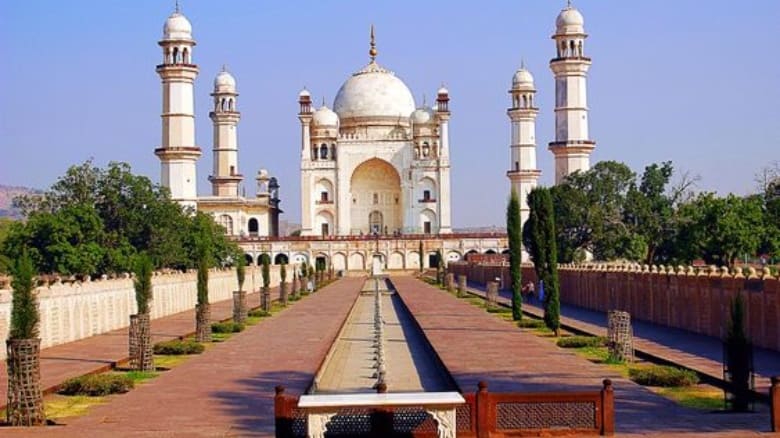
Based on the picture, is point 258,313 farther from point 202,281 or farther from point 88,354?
point 88,354

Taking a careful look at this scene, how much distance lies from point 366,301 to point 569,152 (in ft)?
68.2

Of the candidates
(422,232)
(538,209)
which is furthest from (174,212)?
(422,232)

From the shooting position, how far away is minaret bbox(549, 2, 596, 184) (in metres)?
54.3

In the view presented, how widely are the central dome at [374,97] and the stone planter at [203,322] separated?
5554cm

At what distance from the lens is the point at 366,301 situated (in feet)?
118

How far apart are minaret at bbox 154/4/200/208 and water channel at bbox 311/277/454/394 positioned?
2878 cm

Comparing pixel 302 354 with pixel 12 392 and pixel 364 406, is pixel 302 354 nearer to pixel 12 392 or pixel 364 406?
pixel 12 392

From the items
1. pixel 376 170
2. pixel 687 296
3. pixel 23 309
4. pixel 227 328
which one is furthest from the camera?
pixel 376 170

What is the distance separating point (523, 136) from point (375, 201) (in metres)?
11.4

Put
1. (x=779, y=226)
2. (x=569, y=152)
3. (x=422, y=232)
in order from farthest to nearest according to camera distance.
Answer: (x=422, y=232), (x=569, y=152), (x=779, y=226)

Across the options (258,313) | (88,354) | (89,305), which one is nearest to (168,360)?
(88,354)

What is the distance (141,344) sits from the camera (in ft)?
44.4

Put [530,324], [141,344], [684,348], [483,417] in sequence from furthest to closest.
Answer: [530,324], [684,348], [141,344], [483,417]

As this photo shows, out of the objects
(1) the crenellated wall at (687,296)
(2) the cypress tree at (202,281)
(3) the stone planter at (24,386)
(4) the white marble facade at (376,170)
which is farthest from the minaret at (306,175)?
(3) the stone planter at (24,386)
